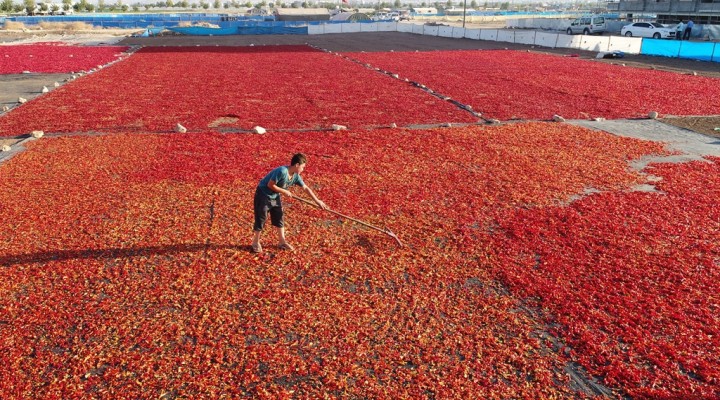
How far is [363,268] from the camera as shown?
729 centimetres

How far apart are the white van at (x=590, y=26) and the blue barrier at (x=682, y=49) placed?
21.4 meters

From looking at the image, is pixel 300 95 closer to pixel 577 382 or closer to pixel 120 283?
pixel 120 283

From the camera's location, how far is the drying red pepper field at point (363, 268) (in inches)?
205

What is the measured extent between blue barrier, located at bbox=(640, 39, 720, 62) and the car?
14.8 metres

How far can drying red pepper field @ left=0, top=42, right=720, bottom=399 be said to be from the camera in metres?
5.20

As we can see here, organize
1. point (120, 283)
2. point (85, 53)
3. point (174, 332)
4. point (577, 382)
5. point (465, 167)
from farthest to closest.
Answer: point (85, 53)
point (465, 167)
point (120, 283)
point (174, 332)
point (577, 382)

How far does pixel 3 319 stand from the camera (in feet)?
19.7

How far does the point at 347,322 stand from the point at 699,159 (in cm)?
1093

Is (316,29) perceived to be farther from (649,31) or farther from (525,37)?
(649,31)

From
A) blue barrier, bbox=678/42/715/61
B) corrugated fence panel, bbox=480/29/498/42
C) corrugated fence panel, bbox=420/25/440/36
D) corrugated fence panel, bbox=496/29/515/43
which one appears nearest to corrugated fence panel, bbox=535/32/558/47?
corrugated fence panel, bbox=496/29/515/43

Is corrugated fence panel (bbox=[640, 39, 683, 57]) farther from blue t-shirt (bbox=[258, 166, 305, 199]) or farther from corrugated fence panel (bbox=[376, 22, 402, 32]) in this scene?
corrugated fence panel (bbox=[376, 22, 402, 32])

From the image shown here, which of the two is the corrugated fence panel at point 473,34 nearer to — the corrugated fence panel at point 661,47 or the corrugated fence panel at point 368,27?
the corrugated fence panel at point 661,47

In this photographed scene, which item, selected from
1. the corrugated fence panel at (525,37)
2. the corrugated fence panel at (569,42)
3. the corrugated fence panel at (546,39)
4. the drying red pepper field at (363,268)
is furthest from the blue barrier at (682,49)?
the drying red pepper field at (363,268)

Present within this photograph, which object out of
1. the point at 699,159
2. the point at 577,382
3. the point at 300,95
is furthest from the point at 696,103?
the point at 577,382
